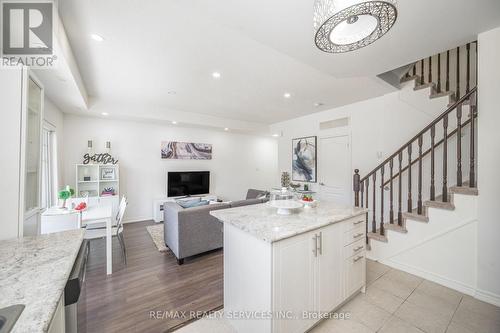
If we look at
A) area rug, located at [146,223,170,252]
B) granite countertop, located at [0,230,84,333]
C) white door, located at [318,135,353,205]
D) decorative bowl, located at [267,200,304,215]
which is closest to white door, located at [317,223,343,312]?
decorative bowl, located at [267,200,304,215]

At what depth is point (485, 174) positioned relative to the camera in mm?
2033

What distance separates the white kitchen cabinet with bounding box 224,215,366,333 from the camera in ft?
4.66

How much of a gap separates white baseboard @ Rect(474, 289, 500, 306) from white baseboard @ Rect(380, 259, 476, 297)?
41 mm

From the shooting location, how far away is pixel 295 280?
153cm

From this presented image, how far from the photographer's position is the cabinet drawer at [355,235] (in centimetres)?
196

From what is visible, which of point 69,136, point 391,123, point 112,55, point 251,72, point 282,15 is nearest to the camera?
point 282,15

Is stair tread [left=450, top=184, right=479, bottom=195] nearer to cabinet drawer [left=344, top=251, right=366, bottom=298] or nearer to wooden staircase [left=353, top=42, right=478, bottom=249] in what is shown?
wooden staircase [left=353, top=42, right=478, bottom=249]

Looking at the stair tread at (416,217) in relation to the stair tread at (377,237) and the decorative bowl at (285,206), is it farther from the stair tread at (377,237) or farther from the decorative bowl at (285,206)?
the decorative bowl at (285,206)

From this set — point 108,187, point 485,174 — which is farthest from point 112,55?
point 485,174

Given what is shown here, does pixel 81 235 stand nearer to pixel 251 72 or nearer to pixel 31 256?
pixel 31 256

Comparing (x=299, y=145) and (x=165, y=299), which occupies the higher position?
(x=299, y=145)

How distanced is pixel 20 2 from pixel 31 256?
6.12ft

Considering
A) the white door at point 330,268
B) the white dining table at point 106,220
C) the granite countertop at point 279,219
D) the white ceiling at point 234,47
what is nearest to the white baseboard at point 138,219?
the white dining table at point 106,220

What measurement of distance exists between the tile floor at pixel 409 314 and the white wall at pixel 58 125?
12.7 feet
